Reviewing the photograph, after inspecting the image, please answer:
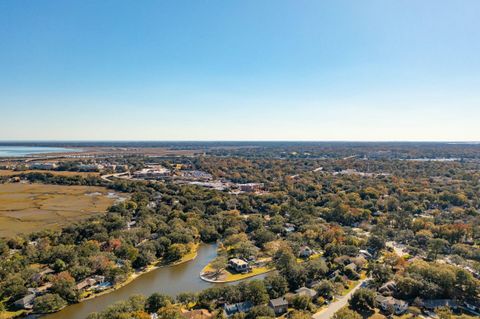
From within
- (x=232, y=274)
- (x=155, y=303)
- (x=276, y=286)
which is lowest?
(x=232, y=274)

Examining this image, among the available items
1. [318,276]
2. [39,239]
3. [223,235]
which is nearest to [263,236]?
[223,235]

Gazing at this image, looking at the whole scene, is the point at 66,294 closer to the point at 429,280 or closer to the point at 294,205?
the point at 429,280

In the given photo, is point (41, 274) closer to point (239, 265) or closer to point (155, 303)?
point (155, 303)

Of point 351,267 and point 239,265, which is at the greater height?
point 351,267

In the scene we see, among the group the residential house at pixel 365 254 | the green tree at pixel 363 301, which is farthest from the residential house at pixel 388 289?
the residential house at pixel 365 254

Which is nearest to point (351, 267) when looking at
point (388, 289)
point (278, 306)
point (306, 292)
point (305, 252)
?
point (388, 289)

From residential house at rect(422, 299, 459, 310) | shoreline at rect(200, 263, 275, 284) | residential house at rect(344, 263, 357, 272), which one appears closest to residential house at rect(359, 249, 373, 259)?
residential house at rect(344, 263, 357, 272)

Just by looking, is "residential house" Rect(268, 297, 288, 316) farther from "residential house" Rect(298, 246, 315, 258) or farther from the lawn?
"residential house" Rect(298, 246, 315, 258)
